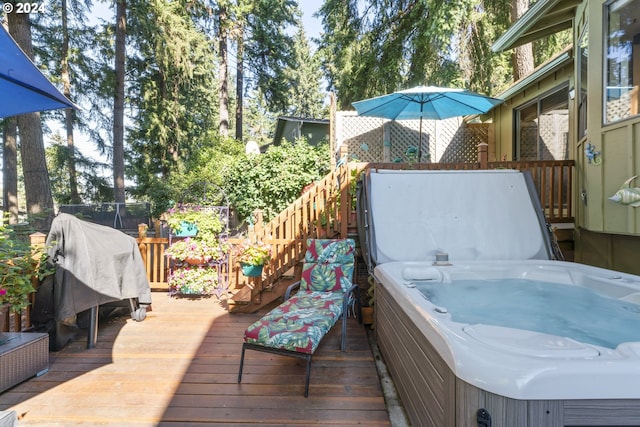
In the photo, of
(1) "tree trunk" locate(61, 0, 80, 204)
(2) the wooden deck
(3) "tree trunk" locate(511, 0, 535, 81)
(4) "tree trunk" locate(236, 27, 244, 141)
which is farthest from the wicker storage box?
(4) "tree trunk" locate(236, 27, 244, 141)

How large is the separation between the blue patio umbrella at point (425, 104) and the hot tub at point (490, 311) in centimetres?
245

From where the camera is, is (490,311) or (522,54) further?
(522,54)

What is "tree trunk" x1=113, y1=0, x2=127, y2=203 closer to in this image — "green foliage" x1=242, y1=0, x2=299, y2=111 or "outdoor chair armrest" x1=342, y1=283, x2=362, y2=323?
"green foliage" x1=242, y1=0, x2=299, y2=111

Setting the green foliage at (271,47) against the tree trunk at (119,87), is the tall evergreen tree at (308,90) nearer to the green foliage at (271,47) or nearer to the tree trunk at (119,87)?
the green foliage at (271,47)

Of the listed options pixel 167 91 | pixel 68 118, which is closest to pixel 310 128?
pixel 167 91

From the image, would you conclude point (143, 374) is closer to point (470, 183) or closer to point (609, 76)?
point (470, 183)

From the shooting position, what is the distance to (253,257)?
4441mm

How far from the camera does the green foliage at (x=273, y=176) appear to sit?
8.16m

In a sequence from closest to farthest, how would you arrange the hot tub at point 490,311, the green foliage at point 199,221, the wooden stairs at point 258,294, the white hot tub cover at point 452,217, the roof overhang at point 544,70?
1. the hot tub at point 490,311
2. the white hot tub cover at point 452,217
3. the wooden stairs at point 258,294
4. the green foliage at point 199,221
5. the roof overhang at point 544,70

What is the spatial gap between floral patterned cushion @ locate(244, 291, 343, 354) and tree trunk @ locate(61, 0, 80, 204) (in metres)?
12.0

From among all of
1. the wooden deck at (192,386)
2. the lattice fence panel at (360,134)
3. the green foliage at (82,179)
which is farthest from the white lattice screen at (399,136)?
the green foliage at (82,179)

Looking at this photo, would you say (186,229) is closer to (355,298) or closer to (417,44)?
(355,298)

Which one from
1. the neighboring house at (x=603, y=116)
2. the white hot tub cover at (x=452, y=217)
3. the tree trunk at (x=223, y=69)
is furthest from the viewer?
the tree trunk at (x=223, y=69)

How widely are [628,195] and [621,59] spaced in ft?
4.13
